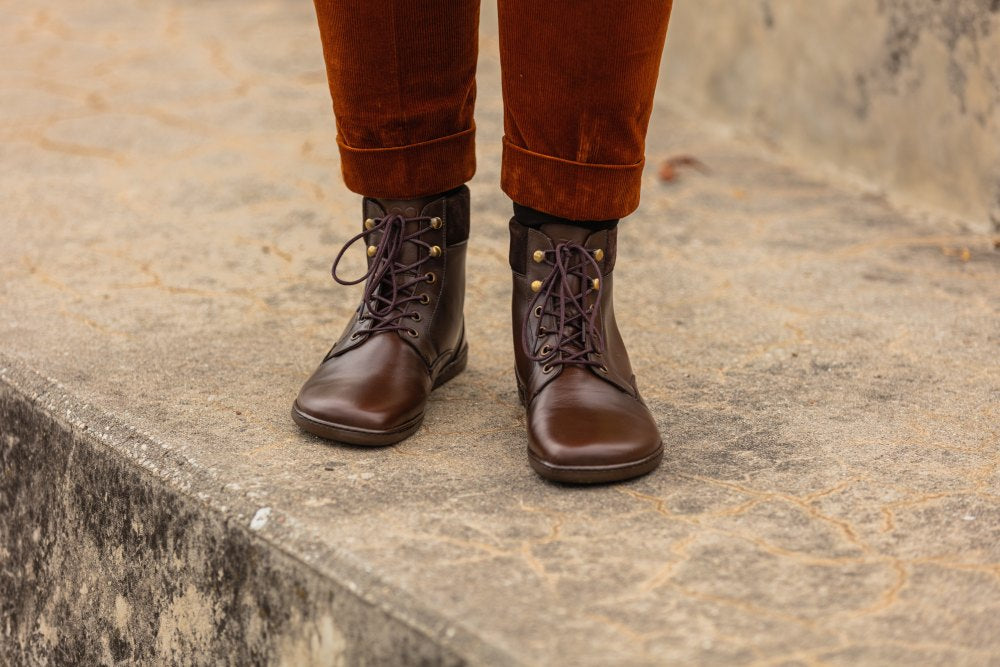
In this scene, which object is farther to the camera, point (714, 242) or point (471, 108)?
point (714, 242)

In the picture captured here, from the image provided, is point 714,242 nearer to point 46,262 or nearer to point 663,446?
point 663,446

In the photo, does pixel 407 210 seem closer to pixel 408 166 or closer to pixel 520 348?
pixel 408 166

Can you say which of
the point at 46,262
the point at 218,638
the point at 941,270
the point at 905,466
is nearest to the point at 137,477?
the point at 218,638

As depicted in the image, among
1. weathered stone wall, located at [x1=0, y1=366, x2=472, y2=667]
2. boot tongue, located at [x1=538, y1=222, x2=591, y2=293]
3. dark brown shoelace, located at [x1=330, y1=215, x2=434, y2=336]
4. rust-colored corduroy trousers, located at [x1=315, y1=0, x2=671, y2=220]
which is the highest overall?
rust-colored corduroy trousers, located at [x1=315, y1=0, x2=671, y2=220]

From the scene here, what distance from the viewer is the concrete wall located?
1975mm

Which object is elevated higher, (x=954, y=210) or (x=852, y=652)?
(x=852, y=652)

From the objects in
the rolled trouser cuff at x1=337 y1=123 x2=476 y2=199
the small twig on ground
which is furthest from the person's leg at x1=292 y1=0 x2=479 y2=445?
the small twig on ground

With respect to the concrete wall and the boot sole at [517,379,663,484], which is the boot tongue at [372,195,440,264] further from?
the concrete wall

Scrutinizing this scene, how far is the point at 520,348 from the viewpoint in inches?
50.8

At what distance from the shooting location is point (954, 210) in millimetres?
2051

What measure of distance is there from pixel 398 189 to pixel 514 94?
0.63 ft

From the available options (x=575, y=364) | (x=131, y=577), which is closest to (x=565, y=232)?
(x=575, y=364)

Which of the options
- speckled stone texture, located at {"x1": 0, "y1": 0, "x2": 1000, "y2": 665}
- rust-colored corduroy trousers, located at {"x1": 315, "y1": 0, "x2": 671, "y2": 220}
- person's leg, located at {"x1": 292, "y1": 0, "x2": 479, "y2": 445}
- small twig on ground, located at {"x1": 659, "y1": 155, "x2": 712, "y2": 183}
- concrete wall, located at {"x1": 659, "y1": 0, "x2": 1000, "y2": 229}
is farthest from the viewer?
small twig on ground, located at {"x1": 659, "y1": 155, "x2": 712, "y2": 183}

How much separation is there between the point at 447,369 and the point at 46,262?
80 centimetres
